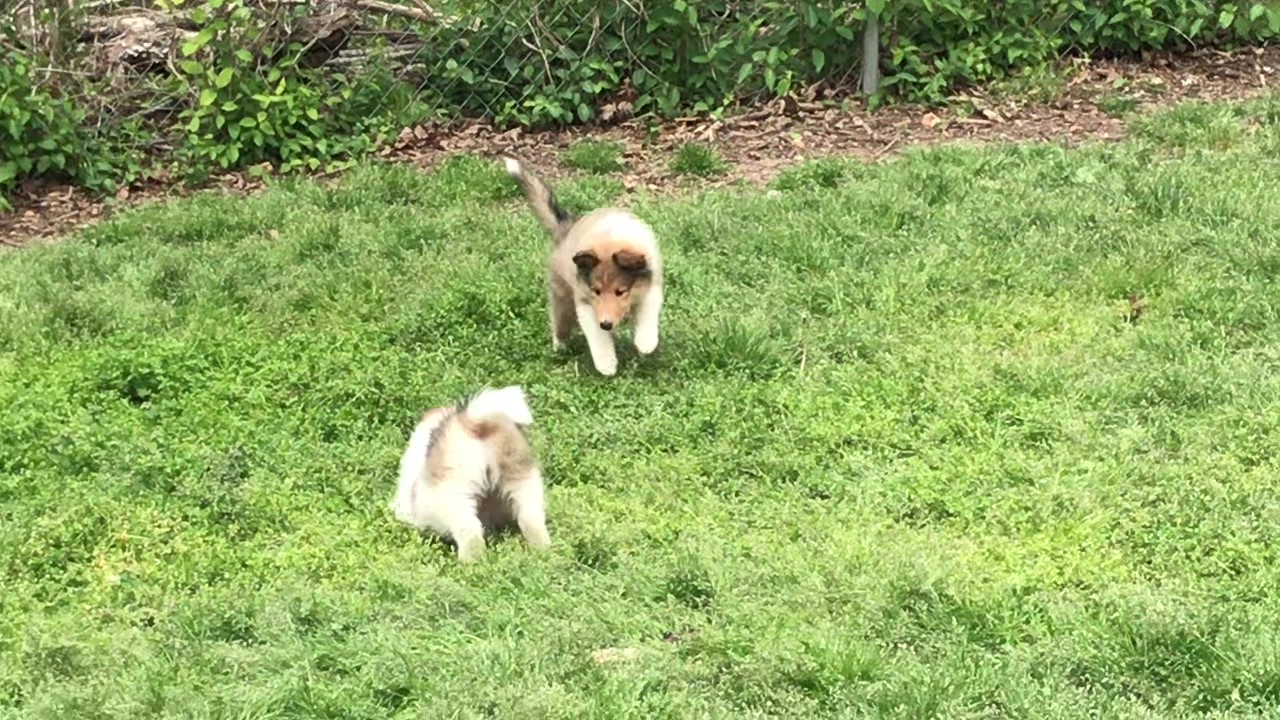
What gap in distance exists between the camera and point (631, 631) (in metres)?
3.83

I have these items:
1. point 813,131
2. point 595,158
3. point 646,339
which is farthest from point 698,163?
point 646,339

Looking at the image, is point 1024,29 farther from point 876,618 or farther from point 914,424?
point 876,618

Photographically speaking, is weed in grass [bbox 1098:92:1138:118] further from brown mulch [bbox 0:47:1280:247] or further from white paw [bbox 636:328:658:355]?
white paw [bbox 636:328:658:355]

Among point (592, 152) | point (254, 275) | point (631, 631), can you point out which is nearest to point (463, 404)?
point (631, 631)

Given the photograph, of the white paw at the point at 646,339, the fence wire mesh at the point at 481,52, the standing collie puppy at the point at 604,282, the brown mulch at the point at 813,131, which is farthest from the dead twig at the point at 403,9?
the white paw at the point at 646,339

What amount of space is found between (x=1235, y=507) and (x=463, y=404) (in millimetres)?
2424

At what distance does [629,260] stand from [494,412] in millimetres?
1357

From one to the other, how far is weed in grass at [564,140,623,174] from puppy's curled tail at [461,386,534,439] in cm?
435

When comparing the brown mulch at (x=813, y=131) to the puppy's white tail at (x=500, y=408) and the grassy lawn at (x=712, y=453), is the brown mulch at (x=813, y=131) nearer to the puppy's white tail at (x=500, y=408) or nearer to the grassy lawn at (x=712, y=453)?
the grassy lawn at (x=712, y=453)

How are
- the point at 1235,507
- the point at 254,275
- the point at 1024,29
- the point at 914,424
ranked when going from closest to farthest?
the point at 1235,507
the point at 914,424
the point at 254,275
the point at 1024,29

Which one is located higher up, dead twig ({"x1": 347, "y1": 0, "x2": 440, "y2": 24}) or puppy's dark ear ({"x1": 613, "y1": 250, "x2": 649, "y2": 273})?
puppy's dark ear ({"x1": 613, "y1": 250, "x2": 649, "y2": 273})

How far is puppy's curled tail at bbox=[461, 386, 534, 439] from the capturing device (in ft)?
14.1

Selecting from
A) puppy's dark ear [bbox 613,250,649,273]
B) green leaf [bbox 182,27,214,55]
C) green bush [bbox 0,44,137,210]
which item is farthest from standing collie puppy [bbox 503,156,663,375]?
green bush [bbox 0,44,137,210]

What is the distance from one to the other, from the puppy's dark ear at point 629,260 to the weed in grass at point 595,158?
3.09 m
